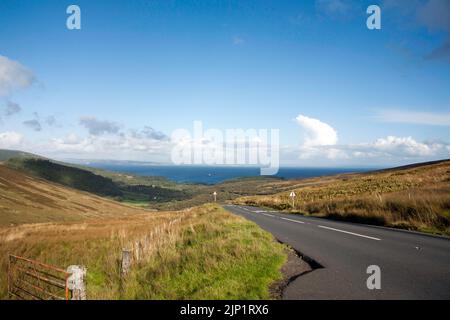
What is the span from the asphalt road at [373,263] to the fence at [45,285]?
434cm

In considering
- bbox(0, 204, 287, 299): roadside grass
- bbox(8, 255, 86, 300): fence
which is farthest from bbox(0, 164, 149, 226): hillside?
bbox(8, 255, 86, 300): fence

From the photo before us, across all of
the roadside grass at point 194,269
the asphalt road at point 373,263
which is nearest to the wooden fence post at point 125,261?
the roadside grass at point 194,269

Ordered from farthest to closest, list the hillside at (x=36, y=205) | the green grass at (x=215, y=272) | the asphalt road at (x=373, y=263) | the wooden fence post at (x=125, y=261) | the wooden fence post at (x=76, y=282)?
the hillside at (x=36, y=205), the wooden fence post at (x=125, y=261), the wooden fence post at (x=76, y=282), the green grass at (x=215, y=272), the asphalt road at (x=373, y=263)

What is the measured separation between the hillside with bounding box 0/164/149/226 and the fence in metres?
30.7

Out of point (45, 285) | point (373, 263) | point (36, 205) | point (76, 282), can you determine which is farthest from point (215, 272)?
point (36, 205)

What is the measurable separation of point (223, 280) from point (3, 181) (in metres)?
67.4

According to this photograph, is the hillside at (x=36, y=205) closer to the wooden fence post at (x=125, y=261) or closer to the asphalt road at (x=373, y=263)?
the wooden fence post at (x=125, y=261)

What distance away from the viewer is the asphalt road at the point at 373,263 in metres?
6.03

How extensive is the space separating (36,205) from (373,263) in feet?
186

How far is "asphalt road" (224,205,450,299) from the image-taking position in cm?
603

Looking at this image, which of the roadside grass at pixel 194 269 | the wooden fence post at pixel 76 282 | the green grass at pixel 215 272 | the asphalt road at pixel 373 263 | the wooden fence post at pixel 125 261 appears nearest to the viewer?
the asphalt road at pixel 373 263

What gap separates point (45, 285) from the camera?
10.3 meters

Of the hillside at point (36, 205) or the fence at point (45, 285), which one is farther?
the hillside at point (36, 205)
